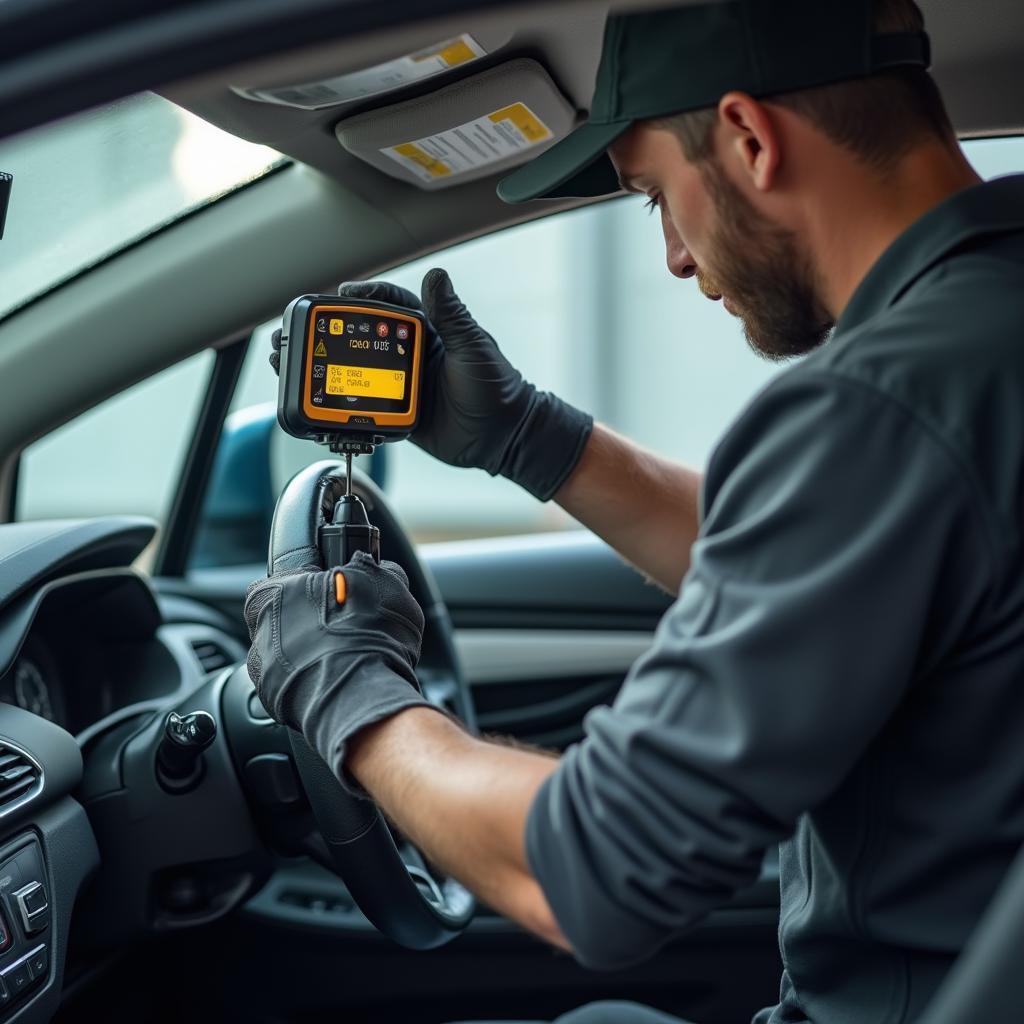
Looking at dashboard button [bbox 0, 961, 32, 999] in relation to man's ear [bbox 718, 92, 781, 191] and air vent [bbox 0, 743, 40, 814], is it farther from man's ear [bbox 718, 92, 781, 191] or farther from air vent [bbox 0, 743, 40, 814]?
man's ear [bbox 718, 92, 781, 191]

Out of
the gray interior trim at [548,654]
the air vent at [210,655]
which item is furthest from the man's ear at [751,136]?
the gray interior trim at [548,654]

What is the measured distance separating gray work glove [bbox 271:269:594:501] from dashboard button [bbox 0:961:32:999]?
0.70 m

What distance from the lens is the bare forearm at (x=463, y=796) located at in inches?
34.3

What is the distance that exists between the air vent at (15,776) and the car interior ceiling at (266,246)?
0.57 meters

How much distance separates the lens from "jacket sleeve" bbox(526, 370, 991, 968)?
0.75 m

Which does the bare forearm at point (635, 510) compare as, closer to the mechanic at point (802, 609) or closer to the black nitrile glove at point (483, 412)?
the black nitrile glove at point (483, 412)

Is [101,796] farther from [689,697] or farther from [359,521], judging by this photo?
[689,697]

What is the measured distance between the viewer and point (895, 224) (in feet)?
3.17

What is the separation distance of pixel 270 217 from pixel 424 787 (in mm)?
1123

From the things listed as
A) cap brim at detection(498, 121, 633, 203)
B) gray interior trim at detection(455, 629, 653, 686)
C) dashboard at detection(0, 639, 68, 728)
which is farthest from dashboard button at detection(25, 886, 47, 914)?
gray interior trim at detection(455, 629, 653, 686)

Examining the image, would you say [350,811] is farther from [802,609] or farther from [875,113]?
[875,113]

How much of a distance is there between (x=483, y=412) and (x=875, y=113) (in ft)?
2.12

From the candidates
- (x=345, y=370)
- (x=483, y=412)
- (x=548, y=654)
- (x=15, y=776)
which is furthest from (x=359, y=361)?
(x=548, y=654)

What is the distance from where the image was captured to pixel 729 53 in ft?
3.19
